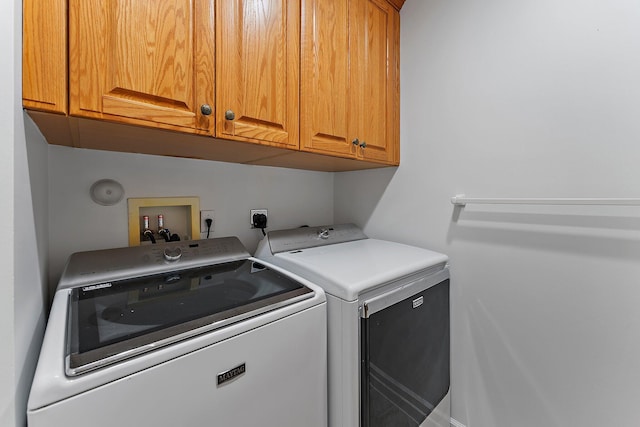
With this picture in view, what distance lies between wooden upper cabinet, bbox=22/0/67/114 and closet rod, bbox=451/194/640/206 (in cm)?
147

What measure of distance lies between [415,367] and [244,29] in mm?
1483

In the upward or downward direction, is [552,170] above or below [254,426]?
above

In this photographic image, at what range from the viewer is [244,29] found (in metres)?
0.93

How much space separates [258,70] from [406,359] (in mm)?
1264

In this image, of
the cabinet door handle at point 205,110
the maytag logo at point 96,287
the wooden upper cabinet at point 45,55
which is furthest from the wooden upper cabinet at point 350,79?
the maytag logo at point 96,287

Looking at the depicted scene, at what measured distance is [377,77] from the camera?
1.43 meters

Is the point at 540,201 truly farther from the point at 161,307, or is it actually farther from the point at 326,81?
the point at 161,307

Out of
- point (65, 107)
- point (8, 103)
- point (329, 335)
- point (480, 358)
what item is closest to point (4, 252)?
point (8, 103)

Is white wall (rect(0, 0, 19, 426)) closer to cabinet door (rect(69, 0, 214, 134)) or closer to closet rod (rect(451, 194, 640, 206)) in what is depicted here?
cabinet door (rect(69, 0, 214, 134))

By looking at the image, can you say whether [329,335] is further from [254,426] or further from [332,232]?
[332,232]

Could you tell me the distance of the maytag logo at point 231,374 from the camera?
0.67 m

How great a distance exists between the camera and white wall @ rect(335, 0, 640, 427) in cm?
98

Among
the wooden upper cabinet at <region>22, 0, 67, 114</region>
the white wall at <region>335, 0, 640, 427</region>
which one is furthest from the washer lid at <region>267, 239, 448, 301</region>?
the wooden upper cabinet at <region>22, 0, 67, 114</region>

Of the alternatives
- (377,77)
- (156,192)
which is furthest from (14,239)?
(377,77)
